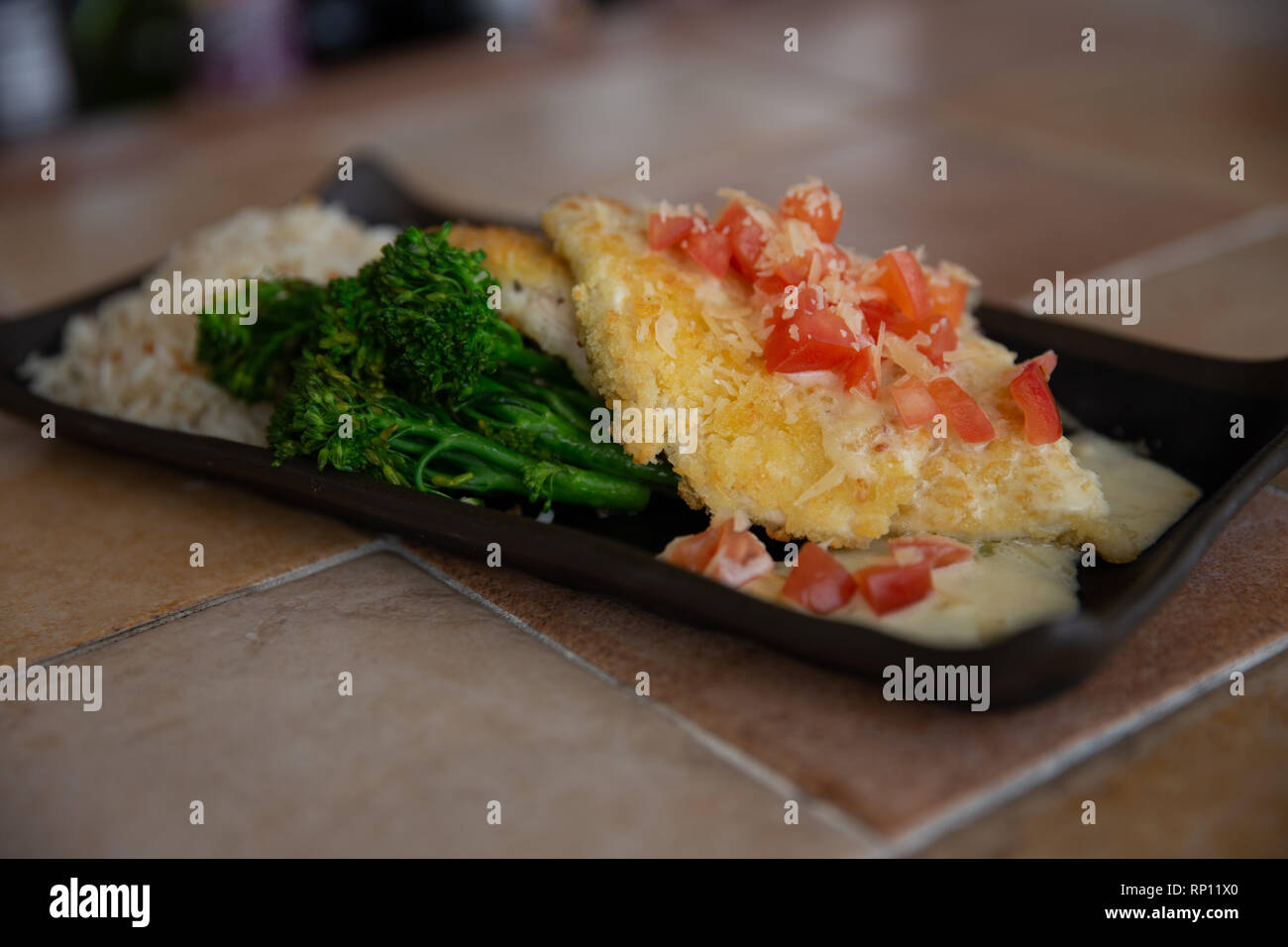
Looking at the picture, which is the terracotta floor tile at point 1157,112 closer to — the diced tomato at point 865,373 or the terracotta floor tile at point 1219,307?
the terracotta floor tile at point 1219,307

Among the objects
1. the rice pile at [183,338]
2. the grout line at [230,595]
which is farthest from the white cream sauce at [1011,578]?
the rice pile at [183,338]

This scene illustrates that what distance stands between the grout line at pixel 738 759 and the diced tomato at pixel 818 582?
0.91 ft

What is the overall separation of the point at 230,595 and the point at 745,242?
1.26m

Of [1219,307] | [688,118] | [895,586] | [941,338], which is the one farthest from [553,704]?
[688,118]

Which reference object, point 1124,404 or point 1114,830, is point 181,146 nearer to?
point 1124,404

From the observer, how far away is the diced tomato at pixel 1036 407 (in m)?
2.30

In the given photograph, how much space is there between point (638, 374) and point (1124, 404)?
1.13 metres

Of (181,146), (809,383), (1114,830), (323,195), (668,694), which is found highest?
(181,146)

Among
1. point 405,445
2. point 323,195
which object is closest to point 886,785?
point 405,445

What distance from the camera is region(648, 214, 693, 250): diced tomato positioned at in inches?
102

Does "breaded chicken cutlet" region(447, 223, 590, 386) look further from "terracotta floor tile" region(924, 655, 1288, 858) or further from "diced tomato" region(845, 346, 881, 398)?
"terracotta floor tile" region(924, 655, 1288, 858)

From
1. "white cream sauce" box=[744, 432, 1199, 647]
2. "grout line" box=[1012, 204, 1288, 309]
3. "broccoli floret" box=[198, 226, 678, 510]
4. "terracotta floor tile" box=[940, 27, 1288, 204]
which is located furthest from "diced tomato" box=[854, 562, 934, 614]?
"terracotta floor tile" box=[940, 27, 1288, 204]

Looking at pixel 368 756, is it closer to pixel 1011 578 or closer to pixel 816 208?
pixel 1011 578

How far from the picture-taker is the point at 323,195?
13.1 ft
